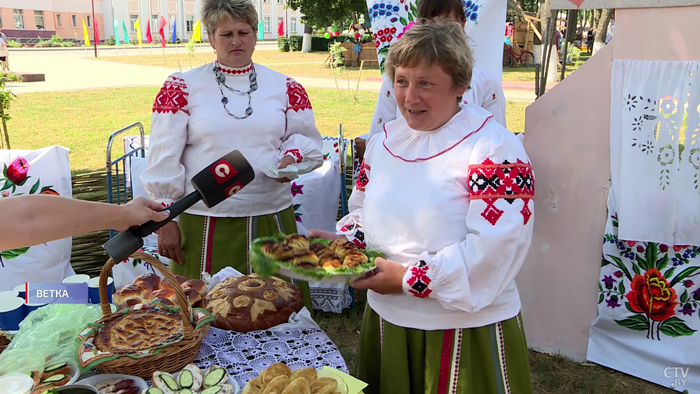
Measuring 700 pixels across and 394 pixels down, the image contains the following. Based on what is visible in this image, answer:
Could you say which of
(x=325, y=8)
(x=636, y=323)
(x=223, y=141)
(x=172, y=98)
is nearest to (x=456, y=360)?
(x=223, y=141)

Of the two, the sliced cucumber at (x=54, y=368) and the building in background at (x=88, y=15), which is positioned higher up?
the building in background at (x=88, y=15)

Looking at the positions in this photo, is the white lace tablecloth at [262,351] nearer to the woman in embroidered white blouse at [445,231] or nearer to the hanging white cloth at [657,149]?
the woman in embroidered white blouse at [445,231]

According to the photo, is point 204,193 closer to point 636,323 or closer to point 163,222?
point 163,222

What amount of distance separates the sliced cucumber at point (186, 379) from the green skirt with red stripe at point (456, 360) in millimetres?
629

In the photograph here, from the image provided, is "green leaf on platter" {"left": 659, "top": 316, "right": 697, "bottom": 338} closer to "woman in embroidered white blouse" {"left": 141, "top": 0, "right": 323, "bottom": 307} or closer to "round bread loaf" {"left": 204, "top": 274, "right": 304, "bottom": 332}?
"woman in embroidered white blouse" {"left": 141, "top": 0, "right": 323, "bottom": 307}

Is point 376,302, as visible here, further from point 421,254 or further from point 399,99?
point 399,99

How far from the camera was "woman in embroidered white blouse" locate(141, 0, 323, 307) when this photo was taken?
262 cm

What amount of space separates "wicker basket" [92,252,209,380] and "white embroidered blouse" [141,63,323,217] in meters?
1.00

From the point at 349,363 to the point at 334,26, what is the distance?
26.9 m

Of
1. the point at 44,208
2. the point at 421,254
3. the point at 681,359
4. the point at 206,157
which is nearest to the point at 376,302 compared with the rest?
the point at 421,254

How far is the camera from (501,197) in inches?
62.4

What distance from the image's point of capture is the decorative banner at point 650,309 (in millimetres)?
3031

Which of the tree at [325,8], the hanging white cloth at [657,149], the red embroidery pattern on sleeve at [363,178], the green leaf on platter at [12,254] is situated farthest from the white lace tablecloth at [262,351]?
the tree at [325,8]

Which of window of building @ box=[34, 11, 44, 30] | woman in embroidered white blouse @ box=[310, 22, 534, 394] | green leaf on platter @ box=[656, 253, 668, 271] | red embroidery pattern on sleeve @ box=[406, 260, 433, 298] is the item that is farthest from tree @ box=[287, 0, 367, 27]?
window of building @ box=[34, 11, 44, 30]
